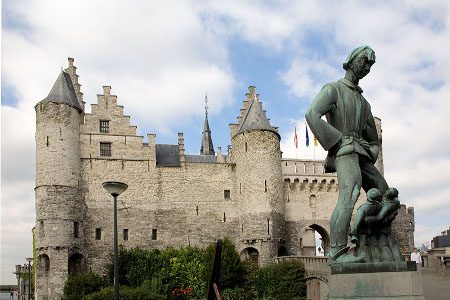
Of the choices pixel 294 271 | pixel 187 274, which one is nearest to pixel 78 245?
pixel 187 274

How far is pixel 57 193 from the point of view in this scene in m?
35.2

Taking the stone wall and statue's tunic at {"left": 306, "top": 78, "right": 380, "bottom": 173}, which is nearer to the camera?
statue's tunic at {"left": 306, "top": 78, "right": 380, "bottom": 173}

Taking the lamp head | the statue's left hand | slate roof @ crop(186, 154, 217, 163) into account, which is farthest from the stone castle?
the statue's left hand

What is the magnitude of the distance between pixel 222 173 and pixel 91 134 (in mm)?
10196

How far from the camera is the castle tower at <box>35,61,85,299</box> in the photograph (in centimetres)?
3409

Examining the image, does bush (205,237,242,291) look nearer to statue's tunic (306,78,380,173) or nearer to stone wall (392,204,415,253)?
stone wall (392,204,415,253)

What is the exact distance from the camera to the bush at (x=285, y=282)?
30.4 meters

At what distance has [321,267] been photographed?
2850cm

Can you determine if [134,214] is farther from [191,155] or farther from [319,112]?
[319,112]

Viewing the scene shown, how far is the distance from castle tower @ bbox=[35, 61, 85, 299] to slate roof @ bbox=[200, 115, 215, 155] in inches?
1448

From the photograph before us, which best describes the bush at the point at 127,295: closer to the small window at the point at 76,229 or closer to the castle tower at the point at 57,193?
the castle tower at the point at 57,193

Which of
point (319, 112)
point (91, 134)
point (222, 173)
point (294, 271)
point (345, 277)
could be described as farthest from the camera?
point (222, 173)

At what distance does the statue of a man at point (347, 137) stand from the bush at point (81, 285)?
1104 inches

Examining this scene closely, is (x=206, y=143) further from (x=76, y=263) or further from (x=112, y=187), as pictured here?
(x=112, y=187)
